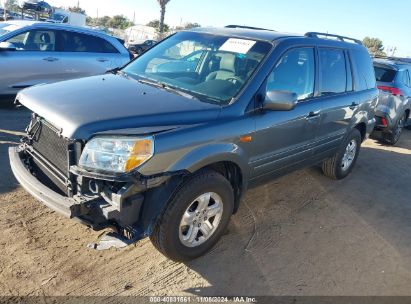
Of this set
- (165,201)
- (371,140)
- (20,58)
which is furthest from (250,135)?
(371,140)

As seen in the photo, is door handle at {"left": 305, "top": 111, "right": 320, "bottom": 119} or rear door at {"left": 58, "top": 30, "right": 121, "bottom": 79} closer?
door handle at {"left": 305, "top": 111, "right": 320, "bottom": 119}

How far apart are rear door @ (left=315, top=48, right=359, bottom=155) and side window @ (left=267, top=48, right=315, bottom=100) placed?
0.23 metres

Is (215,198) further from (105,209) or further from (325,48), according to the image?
(325,48)

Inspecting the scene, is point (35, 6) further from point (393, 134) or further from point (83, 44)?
point (393, 134)

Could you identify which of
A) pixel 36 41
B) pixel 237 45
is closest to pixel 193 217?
pixel 237 45

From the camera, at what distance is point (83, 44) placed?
7875mm

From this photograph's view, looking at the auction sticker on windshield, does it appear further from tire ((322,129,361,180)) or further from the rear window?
the rear window

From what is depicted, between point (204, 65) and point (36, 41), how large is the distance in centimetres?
487

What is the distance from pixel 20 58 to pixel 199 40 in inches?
172

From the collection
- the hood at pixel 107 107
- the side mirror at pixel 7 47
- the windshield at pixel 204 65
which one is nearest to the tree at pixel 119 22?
the side mirror at pixel 7 47

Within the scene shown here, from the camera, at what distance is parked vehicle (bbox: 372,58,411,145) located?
7734 mm

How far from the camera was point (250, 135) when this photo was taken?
3391 mm

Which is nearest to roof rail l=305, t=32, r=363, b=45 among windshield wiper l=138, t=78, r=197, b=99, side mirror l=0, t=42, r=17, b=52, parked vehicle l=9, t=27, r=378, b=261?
parked vehicle l=9, t=27, r=378, b=261

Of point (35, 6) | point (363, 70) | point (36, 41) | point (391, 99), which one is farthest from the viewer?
point (35, 6)
